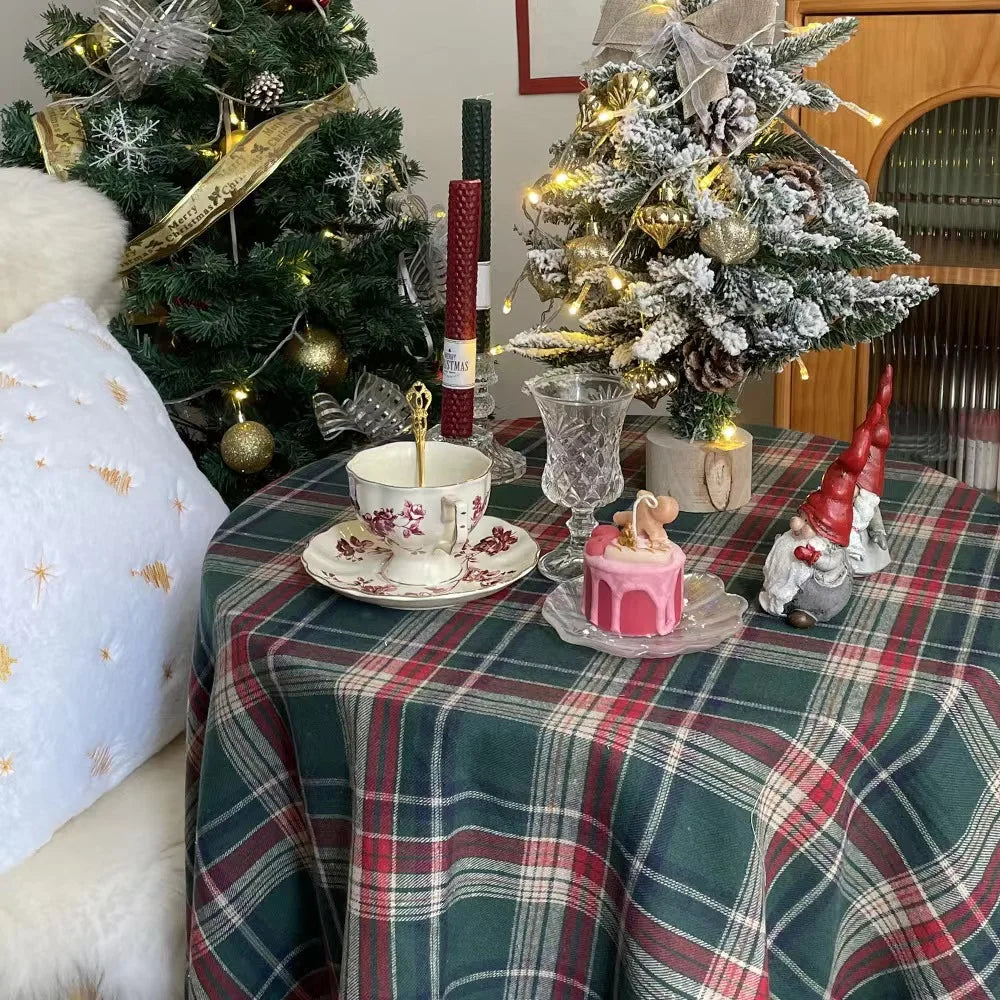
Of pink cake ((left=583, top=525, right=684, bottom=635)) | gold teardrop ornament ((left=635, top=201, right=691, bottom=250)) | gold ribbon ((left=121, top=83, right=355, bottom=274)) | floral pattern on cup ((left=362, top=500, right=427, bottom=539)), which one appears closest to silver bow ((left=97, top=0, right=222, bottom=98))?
gold ribbon ((left=121, top=83, right=355, bottom=274))

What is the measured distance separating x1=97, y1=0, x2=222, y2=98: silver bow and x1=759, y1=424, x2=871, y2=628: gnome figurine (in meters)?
1.10

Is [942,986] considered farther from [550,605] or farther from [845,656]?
[550,605]

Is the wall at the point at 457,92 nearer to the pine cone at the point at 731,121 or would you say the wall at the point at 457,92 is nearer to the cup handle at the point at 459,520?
the pine cone at the point at 731,121

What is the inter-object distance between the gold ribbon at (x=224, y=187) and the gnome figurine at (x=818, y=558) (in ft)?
3.21

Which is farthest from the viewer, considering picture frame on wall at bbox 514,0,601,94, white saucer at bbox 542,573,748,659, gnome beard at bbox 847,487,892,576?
picture frame on wall at bbox 514,0,601,94

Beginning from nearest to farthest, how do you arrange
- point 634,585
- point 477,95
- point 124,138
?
1. point 634,585
2. point 124,138
3. point 477,95

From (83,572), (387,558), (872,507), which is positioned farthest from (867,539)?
(83,572)

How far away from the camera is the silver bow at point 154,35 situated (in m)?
1.59

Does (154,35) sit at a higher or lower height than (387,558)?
higher

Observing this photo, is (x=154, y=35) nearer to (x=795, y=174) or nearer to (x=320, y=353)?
(x=320, y=353)

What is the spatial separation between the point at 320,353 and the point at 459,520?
0.78 m

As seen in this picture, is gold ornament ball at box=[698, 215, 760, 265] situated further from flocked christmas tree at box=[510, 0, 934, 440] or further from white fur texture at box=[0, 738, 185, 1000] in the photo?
white fur texture at box=[0, 738, 185, 1000]

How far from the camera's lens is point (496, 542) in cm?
110

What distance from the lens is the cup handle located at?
0.99m
